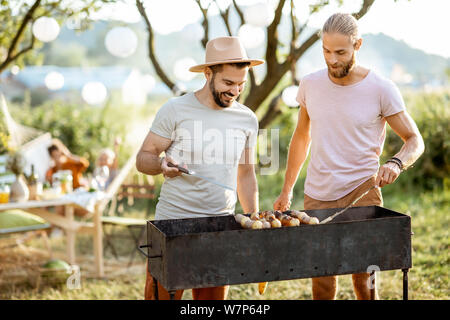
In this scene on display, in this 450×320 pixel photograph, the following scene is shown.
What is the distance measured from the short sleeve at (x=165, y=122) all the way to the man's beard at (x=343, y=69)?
2.84 feet


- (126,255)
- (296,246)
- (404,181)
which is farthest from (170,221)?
(404,181)

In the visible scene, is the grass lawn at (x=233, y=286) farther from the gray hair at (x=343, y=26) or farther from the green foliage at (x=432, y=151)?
the gray hair at (x=343, y=26)

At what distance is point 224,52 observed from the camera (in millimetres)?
2846

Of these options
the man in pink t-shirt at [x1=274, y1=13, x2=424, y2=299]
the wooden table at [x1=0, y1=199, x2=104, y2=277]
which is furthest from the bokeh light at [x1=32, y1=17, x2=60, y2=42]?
the man in pink t-shirt at [x1=274, y1=13, x2=424, y2=299]

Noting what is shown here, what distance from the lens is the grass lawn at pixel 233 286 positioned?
16.6 ft

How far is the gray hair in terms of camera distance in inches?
114

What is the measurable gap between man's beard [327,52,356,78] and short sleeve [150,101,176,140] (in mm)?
865

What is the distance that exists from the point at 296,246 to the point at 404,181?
7715mm

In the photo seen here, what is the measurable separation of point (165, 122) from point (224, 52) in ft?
1.49

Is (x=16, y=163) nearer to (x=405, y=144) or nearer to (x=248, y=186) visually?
(x=248, y=186)

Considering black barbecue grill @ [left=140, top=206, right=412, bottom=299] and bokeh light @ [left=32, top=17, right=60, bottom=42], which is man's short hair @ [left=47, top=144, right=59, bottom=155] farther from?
black barbecue grill @ [left=140, top=206, right=412, bottom=299]
